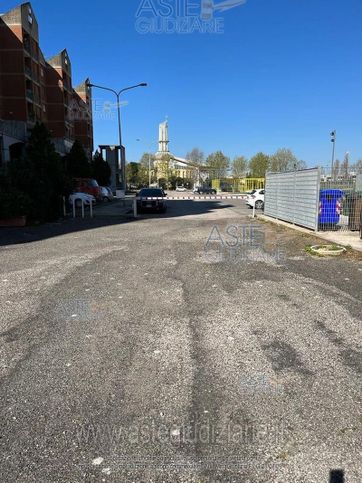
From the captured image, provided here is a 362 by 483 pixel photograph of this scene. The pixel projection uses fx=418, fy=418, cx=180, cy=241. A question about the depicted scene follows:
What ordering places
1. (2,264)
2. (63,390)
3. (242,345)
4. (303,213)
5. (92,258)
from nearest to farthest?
(63,390) → (242,345) → (2,264) → (92,258) → (303,213)

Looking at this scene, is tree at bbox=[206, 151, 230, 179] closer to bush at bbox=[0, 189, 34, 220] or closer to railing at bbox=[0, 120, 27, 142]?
railing at bbox=[0, 120, 27, 142]

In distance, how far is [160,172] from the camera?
335 ft

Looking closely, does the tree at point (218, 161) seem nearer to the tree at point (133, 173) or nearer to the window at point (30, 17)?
the tree at point (133, 173)

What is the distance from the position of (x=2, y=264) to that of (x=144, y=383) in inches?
248

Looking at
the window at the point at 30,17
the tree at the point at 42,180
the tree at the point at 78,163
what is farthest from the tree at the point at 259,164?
the tree at the point at 42,180

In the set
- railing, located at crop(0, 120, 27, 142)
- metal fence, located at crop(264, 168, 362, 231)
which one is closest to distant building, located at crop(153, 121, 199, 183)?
railing, located at crop(0, 120, 27, 142)

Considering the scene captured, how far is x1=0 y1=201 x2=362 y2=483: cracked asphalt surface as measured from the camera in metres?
2.69

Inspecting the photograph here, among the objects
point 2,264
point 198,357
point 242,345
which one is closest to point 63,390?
point 198,357

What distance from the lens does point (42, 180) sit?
17.6 metres

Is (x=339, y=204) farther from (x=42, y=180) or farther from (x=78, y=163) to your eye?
(x=78, y=163)

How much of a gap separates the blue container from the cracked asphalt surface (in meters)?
6.10

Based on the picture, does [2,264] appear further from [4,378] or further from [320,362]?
[320,362]

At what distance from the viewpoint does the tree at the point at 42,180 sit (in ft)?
55.8

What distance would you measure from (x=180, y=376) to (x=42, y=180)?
1548 centimetres
